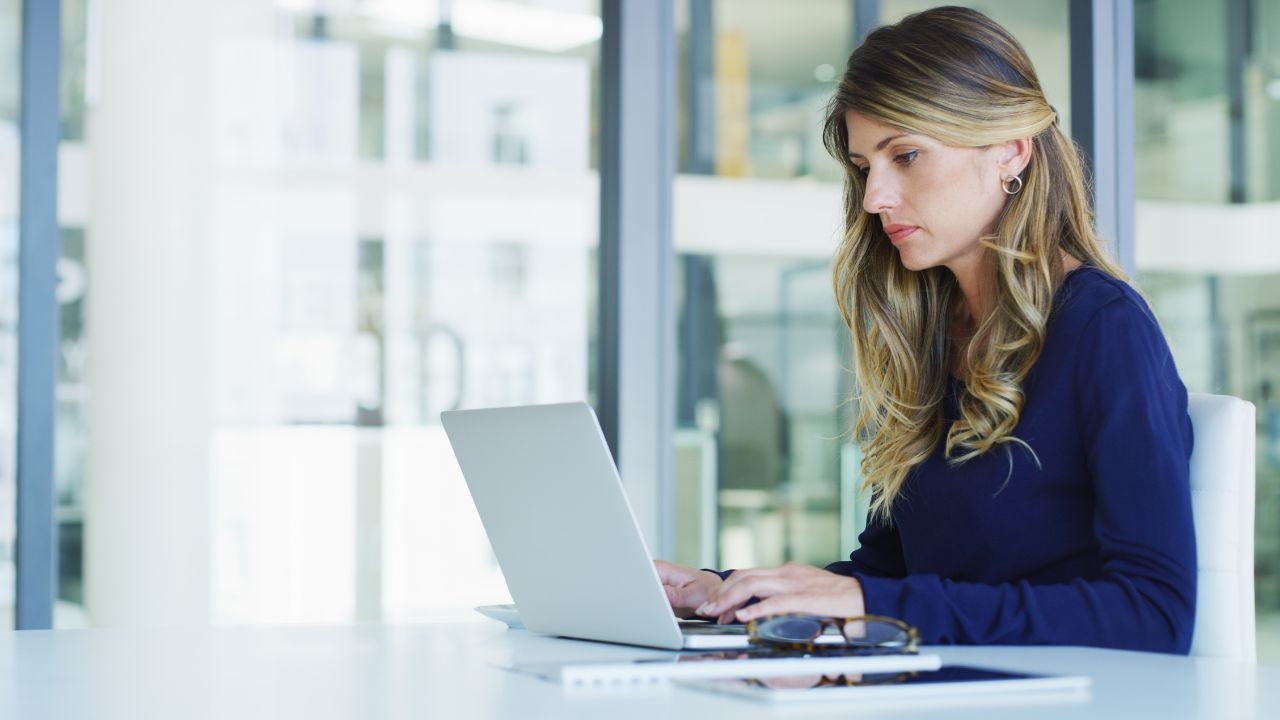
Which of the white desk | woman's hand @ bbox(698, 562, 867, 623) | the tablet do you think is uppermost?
woman's hand @ bbox(698, 562, 867, 623)

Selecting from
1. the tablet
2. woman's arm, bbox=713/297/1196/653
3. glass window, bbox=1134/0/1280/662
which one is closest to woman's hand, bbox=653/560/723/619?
woman's arm, bbox=713/297/1196/653

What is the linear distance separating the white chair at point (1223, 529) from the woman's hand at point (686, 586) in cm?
53

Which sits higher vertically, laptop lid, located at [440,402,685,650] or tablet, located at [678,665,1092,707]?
laptop lid, located at [440,402,685,650]

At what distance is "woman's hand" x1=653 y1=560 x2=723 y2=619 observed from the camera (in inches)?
60.4

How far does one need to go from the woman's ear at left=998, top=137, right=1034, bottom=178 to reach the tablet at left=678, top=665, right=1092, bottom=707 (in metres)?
0.85

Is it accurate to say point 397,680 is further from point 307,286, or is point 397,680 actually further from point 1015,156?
point 307,286

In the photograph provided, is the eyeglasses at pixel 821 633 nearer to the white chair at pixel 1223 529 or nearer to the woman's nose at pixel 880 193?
the white chair at pixel 1223 529

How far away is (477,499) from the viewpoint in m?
1.44

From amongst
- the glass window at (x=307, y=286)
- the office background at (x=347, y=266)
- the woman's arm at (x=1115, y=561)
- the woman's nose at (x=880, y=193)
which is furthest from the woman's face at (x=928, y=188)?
the glass window at (x=307, y=286)

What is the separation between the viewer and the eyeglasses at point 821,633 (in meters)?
1.14

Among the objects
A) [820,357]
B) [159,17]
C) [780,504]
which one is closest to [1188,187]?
[820,357]

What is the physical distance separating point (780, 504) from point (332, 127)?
197cm

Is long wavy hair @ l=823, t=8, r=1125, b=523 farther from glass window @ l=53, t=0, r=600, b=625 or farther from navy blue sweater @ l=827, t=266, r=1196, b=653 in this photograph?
glass window @ l=53, t=0, r=600, b=625

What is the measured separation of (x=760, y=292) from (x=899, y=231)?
2904 mm
